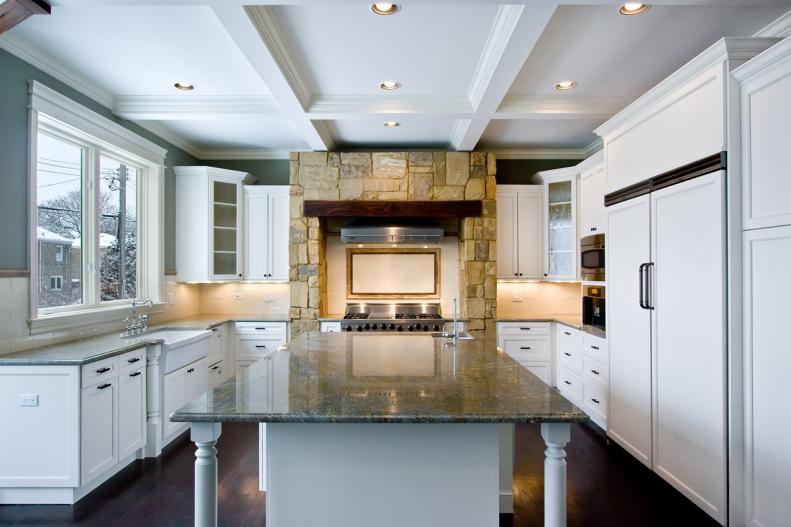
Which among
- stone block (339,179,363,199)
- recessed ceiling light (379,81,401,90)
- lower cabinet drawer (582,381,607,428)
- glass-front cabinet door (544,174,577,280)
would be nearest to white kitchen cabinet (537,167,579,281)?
glass-front cabinet door (544,174,577,280)

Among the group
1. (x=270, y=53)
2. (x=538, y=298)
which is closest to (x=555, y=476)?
(x=270, y=53)

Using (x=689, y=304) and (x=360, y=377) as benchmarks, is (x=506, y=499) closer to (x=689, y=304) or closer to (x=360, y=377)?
(x=360, y=377)

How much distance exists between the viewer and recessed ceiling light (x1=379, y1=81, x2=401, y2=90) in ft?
10.6

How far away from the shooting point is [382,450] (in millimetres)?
1743

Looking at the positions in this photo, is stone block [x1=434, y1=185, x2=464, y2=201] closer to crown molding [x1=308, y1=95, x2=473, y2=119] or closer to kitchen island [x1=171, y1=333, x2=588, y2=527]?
crown molding [x1=308, y1=95, x2=473, y2=119]

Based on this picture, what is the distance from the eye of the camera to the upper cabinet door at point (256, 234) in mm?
4879

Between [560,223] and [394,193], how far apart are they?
1923 mm

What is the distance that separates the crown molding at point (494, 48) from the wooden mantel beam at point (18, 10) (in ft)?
7.67

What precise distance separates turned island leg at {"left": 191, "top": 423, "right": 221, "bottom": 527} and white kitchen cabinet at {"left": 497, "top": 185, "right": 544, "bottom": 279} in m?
3.87

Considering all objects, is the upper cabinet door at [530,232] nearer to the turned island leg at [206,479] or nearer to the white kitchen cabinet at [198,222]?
the white kitchen cabinet at [198,222]

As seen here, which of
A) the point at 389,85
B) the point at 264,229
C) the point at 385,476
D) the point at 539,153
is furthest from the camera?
the point at 539,153

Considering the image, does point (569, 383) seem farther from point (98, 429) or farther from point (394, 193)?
point (98, 429)

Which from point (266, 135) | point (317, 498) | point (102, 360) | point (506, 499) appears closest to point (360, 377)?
point (317, 498)

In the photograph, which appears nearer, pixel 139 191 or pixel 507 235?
pixel 139 191
